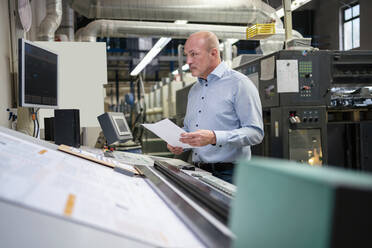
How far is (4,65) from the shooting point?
246cm

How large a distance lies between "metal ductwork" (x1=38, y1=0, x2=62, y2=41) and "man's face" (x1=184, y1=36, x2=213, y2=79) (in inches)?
116

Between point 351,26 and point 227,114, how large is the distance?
10711 mm

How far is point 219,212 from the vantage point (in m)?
0.71

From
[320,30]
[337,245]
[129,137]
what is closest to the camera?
[337,245]

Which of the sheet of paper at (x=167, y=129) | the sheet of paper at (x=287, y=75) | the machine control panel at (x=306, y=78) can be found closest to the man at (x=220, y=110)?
the sheet of paper at (x=167, y=129)

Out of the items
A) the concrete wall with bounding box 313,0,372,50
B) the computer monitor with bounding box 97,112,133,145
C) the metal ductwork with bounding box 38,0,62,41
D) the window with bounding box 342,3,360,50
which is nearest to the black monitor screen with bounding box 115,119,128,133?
the computer monitor with bounding box 97,112,133,145

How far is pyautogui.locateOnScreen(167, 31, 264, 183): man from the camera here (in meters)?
1.99

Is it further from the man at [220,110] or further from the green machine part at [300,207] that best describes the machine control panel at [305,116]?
the green machine part at [300,207]

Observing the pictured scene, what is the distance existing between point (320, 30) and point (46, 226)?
13349mm

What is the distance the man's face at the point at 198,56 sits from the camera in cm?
223

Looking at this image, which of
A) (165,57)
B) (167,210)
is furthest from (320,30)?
(167,210)

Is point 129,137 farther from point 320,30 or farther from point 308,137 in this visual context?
point 320,30

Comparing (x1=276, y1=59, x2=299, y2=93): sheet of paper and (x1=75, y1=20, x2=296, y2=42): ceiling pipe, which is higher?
(x1=75, y1=20, x2=296, y2=42): ceiling pipe

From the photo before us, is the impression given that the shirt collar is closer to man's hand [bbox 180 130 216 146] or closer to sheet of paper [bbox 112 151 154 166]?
man's hand [bbox 180 130 216 146]
